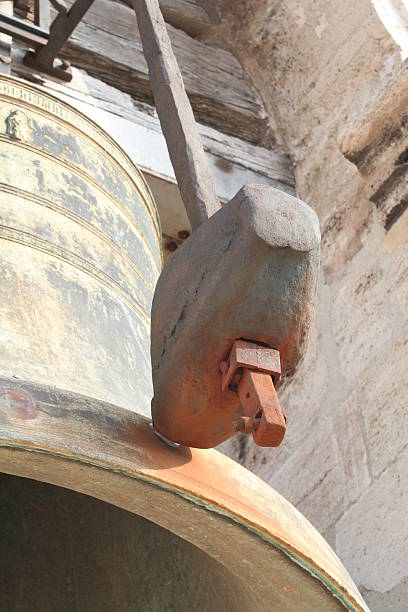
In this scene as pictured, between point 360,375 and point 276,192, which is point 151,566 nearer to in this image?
point 276,192

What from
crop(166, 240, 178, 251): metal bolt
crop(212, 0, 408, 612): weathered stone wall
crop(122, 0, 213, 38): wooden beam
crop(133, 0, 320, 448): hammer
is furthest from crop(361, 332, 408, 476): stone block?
crop(122, 0, 213, 38): wooden beam

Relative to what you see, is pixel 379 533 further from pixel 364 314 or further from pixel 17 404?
pixel 17 404

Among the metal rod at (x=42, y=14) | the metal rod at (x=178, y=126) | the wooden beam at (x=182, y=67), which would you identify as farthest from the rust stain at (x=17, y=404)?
the wooden beam at (x=182, y=67)

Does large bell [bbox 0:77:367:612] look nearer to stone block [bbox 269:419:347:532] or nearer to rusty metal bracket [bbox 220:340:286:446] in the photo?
rusty metal bracket [bbox 220:340:286:446]

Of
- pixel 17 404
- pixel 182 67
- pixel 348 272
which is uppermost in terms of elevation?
pixel 17 404

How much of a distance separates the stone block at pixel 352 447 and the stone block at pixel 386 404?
19mm

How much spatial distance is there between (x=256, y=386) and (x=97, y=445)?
144 millimetres

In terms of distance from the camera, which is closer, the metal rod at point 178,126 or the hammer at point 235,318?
the hammer at point 235,318

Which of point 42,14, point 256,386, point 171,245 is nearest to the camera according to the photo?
point 256,386

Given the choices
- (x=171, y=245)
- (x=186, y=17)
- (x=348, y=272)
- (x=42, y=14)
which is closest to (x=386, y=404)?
(x=348, y=272)

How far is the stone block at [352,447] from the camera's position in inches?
85.3

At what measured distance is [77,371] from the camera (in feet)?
4.10

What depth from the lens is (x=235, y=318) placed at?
1.00 metres

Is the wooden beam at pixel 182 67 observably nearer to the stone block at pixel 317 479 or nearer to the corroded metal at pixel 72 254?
the stone block at pixel 317 479
